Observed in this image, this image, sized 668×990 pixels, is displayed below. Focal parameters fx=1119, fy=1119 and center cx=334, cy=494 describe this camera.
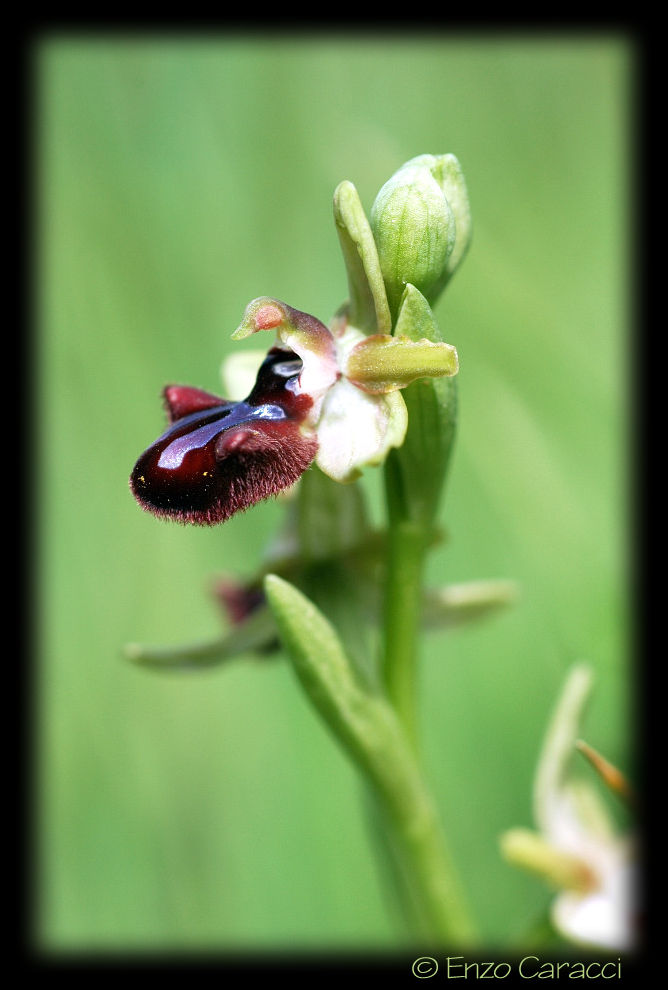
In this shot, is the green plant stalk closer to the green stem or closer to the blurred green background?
the green stem

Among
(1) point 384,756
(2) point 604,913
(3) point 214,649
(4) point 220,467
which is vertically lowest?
(2) point 604,913

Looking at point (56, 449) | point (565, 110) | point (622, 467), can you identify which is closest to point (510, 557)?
point (622, 467)

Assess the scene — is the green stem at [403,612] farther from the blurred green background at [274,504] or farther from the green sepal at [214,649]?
the blurred green background at [274,504]

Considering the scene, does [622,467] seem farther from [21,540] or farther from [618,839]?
[21,540]

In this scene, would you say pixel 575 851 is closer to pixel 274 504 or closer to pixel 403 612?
pixel 403 612

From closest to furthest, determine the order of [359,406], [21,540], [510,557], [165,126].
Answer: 1. [359,406]
2. [510,557]
3. [21,540]
4. [165,126]

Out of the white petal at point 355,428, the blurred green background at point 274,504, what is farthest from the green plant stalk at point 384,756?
the blurred green background at point 274,504

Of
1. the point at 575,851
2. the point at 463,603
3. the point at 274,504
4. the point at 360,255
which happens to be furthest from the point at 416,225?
the point at 274,504
